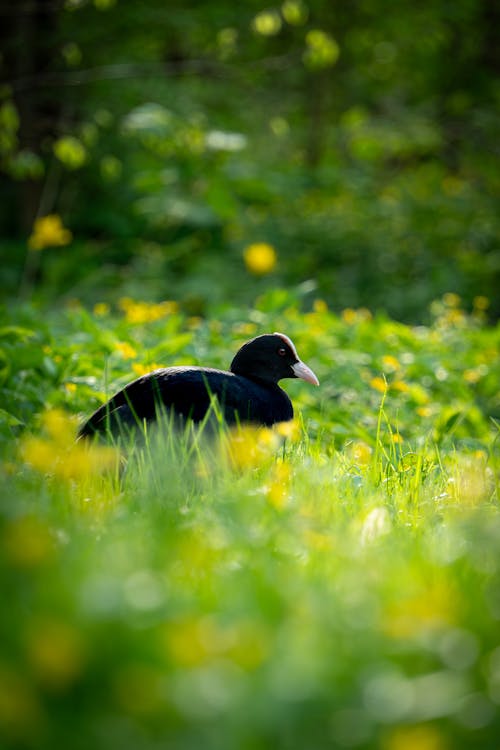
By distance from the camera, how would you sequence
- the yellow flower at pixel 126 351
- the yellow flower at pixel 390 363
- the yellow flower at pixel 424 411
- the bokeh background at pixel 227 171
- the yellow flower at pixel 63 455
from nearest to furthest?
the yellow flower at pixel 63 455
the yellow flower at pixel 126 351
the yellow flower at pixel 424 411
the yellow flower at pixel 390 363
the bokeh background at pixel 227 171

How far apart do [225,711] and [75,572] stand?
350 mm

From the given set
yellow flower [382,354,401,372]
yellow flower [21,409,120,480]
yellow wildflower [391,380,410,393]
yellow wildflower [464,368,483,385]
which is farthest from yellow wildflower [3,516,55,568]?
yellow wildflower [464,368,483,385]

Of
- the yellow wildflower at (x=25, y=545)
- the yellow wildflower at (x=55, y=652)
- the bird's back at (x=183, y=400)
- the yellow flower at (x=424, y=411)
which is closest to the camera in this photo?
the yellow wildflower at (x=55, y=652)

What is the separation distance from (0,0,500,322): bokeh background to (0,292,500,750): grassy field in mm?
4627

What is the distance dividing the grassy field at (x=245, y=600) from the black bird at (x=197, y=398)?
0.12 metres

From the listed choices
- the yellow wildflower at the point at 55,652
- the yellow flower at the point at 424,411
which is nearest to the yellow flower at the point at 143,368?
the yellow flower at the point at 424,411

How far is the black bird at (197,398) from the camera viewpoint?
9.16 ft

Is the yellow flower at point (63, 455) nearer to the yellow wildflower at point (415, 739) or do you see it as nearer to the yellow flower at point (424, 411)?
the yellow wildflower at point (415, 739)

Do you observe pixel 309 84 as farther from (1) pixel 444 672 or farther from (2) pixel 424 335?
(1) pixel 444 672

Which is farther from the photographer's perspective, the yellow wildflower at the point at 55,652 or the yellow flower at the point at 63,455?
the yellow flower at the point at 63,455

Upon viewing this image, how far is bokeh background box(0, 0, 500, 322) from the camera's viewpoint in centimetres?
779

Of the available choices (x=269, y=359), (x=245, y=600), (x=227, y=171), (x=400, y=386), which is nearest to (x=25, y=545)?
(x=245, y=600)

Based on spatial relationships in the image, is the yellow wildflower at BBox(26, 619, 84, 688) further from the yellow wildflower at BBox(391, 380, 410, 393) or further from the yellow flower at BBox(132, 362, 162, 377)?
the yellow wildflower at BBox(391, 380, 410, 393)

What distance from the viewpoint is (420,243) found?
8.58 metres
